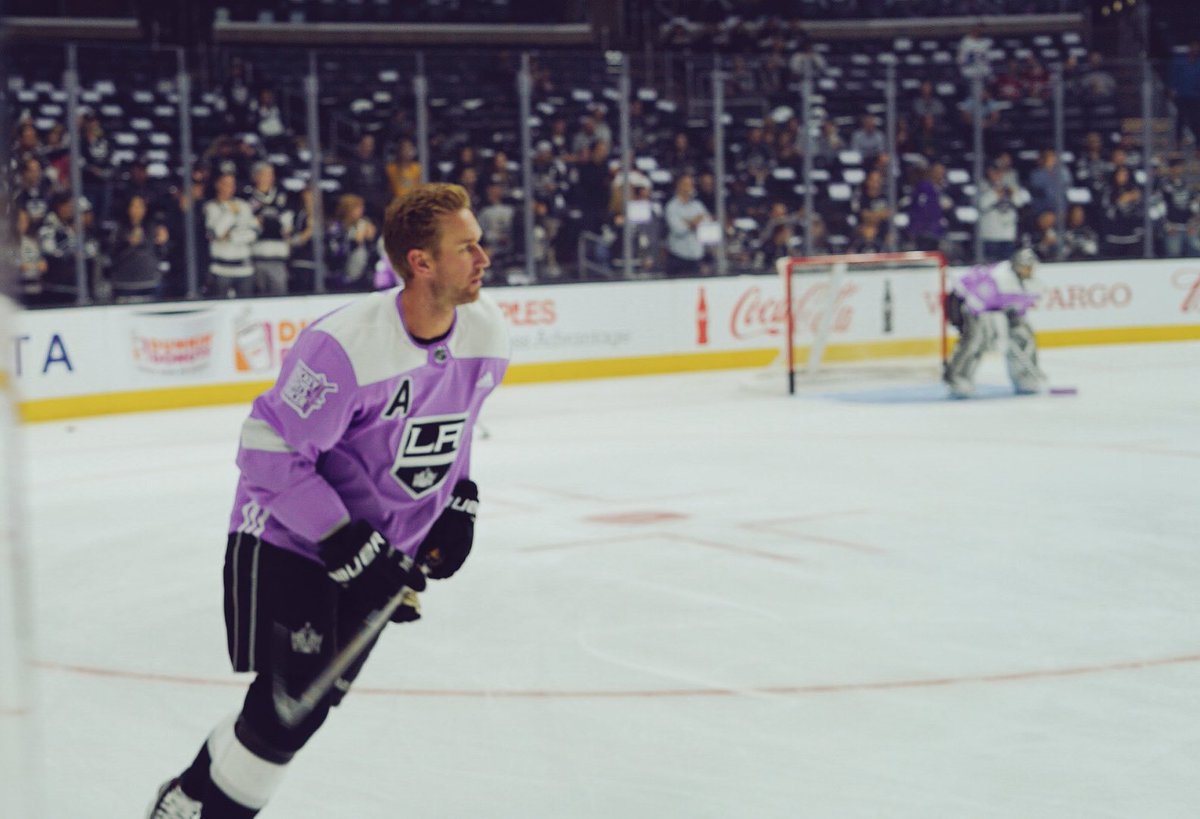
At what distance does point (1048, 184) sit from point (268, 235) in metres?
7.99

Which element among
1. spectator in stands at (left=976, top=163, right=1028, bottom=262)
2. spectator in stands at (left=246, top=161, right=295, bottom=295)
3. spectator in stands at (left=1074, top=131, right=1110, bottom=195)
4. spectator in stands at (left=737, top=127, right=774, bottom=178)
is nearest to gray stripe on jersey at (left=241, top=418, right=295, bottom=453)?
spectator in stands at (left=246, top=161, right=295, bottom=295)

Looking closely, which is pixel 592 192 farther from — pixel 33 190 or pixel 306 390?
pixel 306 390

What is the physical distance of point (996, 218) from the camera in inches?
667

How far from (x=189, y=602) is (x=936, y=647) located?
274cm

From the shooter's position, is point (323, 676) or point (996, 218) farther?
point (996, 218)

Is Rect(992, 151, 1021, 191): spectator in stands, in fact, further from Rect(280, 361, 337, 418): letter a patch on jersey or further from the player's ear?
Rect(280, 361, 337, 418): letter a patch on jersey

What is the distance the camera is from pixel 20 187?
12703 millimetres

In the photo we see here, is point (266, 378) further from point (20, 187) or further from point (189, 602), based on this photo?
point (189, 602)

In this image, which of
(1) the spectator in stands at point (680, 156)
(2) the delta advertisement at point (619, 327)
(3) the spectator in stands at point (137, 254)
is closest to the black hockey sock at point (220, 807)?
(2) the delta advertisement at point (619, 327)

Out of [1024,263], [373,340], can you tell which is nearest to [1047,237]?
[1024,263]

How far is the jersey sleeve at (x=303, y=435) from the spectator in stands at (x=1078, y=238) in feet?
49.5

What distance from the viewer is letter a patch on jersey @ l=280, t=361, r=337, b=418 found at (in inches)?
112

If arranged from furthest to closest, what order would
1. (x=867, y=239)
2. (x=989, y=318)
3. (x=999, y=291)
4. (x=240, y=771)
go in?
(x=867, y=239), (x=989, y=318), (x=999, y=291), (x=240, y=771)

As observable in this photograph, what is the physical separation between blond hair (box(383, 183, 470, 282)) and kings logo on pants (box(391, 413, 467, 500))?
0.26m
